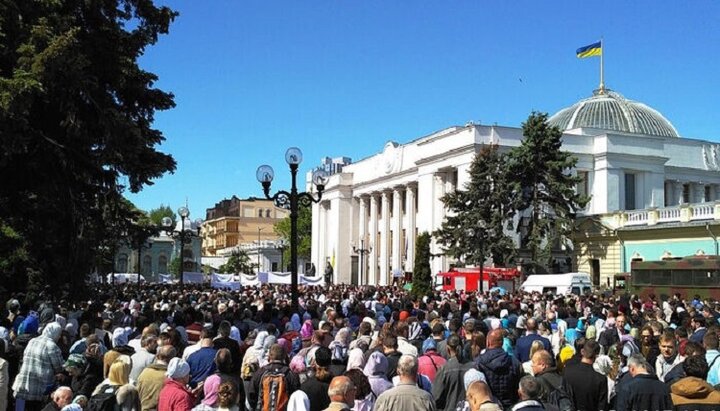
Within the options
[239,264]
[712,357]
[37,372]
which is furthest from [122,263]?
[712,357]

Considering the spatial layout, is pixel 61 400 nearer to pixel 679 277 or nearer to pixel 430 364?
pixel 430 364

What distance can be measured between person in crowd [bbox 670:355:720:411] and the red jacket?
4.21 meters

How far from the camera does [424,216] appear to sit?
6806 centimetres

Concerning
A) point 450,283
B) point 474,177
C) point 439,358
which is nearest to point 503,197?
point 474,177

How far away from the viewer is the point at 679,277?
104 feet

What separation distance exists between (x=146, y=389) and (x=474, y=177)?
4560 centimetres

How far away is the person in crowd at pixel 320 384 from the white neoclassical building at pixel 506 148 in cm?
4481

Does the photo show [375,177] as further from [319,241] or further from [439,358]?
[439,358]

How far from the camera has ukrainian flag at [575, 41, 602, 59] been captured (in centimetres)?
6712

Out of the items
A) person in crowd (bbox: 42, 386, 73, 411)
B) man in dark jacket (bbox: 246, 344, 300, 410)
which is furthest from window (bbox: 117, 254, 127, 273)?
person in crowd (bbox: 42, 386, 73, 411)

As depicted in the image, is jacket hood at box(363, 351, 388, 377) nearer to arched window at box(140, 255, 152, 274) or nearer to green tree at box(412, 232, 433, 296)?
green tree at box(412, 232, 433, 296)

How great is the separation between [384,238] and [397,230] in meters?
3.88

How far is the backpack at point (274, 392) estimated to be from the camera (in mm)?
7273

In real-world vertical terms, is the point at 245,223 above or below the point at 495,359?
above
